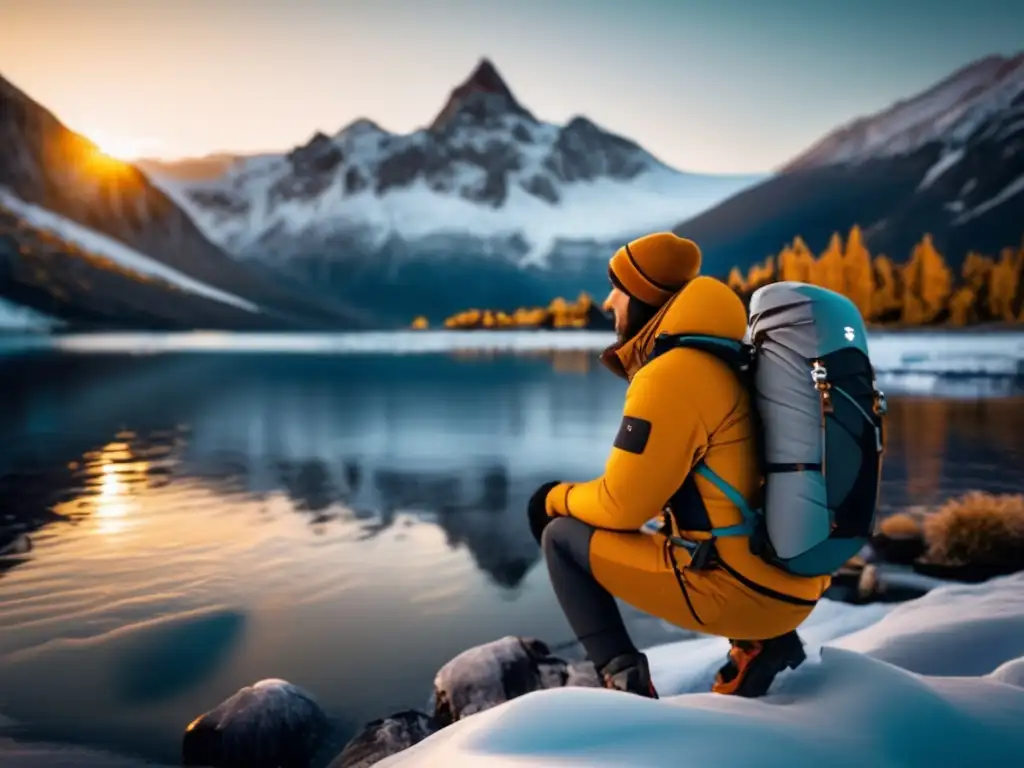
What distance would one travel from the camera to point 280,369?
4328 centimetres

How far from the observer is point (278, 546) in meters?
8.41

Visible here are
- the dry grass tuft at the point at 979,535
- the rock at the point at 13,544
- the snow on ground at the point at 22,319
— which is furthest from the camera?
the snow on ground at the point at 22,319

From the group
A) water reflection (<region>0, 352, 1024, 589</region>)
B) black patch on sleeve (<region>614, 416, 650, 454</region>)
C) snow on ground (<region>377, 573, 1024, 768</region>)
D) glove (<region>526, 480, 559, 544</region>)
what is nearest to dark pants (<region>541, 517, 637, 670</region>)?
glove (<region>526, 480, 559, 544</region>)

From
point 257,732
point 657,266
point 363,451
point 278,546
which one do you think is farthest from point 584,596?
point 363,451

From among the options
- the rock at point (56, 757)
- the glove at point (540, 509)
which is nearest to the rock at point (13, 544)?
the rock at point (56, 757)

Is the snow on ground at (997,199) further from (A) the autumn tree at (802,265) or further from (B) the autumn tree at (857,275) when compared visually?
(B) the autumn tree at (857,275)

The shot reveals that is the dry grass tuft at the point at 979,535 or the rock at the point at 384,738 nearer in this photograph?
the rock at the point at 384,738

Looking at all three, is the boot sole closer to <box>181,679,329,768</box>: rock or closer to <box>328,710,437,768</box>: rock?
<box>328,710,437,768</box>: rock

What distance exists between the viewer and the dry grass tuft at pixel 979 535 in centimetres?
717

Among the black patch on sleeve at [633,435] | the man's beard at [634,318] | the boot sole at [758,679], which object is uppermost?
the man's beard at [634,318]

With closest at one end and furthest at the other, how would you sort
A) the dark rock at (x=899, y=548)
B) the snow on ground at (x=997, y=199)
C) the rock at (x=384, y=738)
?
1. the rock at (x=384, y=738)
2. the dark rock at (x=899, y=548)
3. the snow on ground at (x=997, y=199)

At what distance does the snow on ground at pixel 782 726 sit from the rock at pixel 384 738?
1.08m

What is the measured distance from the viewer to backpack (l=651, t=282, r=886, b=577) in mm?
2922

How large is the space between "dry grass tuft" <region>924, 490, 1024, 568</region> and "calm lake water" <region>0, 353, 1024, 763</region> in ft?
9.51
